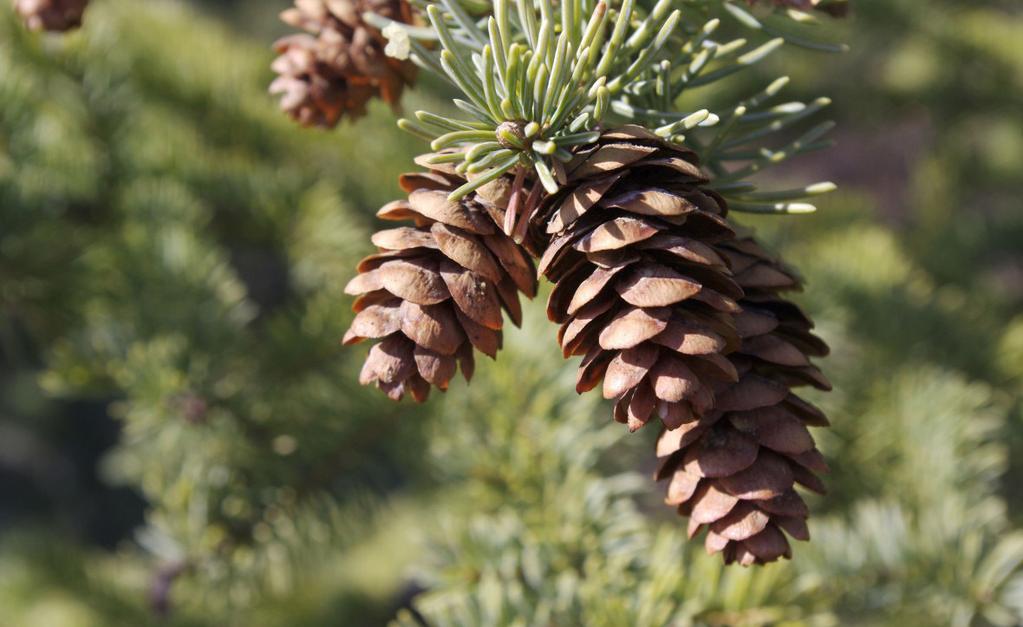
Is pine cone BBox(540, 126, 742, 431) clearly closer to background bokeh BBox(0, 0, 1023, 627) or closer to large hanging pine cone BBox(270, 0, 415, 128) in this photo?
large hanging pine cone BBox(270, 0, 415, 128)

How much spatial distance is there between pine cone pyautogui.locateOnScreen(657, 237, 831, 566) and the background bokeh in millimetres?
166

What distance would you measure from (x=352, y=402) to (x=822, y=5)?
0.50m

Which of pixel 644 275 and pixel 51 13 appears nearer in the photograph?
pixel 644 275

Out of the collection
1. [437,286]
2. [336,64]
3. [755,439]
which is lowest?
[755,439]

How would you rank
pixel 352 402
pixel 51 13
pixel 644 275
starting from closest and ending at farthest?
pixel 644 275, pixel 51 13, pixel 352 402

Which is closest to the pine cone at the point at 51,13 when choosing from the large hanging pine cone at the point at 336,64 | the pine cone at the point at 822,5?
the large hanging pine cone at the point at 336,64

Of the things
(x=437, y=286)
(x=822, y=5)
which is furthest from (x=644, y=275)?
(x=822, y=5)

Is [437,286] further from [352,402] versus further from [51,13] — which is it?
Result: [352,402]

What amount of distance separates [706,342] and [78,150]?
0.71 meters

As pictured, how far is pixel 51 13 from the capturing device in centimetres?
47

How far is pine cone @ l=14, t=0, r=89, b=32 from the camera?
463 mm

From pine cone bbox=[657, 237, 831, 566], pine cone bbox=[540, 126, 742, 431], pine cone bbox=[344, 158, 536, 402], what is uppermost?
pine cone bbox=[344, 158, 536, 402]

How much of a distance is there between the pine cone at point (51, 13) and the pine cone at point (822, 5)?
1.18 feet

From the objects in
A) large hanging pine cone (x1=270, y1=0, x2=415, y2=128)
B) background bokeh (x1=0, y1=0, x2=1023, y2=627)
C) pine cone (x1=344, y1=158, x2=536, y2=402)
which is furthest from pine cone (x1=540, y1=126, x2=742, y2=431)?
background bokeh (x1=0, y1=0, x2=1023, y2=627)
